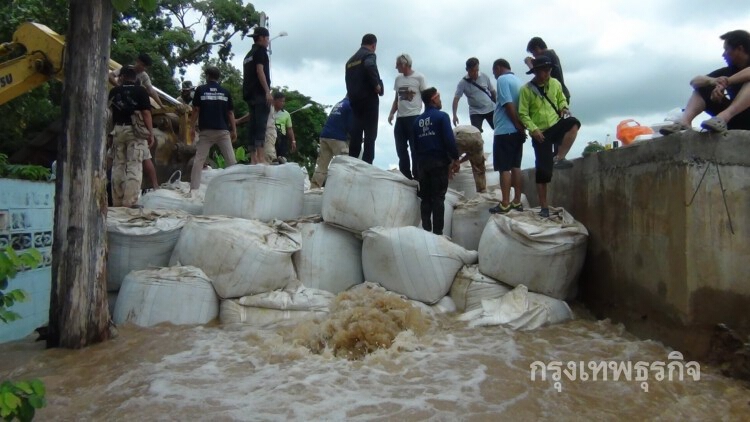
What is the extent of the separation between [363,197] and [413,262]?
64cm

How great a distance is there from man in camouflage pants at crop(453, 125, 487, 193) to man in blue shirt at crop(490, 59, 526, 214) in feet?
1.80

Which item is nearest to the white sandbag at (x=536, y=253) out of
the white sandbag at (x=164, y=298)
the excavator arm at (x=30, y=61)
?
the white sandbag at (x=164, y=298)

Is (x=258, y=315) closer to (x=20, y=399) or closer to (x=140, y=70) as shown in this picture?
(x=20, y=399)

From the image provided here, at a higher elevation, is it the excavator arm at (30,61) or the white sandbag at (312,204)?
the excavator arm at (30,61)

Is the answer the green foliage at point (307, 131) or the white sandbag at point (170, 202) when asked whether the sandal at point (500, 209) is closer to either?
the white sandbag at point (170, 202)

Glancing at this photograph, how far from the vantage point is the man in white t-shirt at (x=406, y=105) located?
530 cm

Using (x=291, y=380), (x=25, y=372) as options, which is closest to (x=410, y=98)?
(x=291, y=380)

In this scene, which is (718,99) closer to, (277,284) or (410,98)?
(410,98)

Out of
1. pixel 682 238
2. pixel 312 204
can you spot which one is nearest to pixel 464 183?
pixel 312 204

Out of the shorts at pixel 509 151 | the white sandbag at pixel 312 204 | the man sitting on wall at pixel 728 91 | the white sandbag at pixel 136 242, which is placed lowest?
the white sandbag at pixel 136 242

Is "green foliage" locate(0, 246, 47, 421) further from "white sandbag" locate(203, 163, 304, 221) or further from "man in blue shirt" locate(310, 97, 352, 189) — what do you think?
"man in blue shirt" locate(310, 97, 352, 189)

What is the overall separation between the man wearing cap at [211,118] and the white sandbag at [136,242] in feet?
3.94

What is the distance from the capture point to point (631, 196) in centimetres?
373

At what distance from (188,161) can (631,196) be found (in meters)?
5.43
